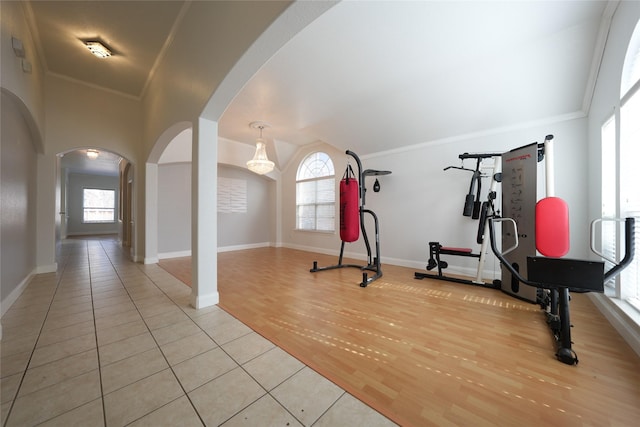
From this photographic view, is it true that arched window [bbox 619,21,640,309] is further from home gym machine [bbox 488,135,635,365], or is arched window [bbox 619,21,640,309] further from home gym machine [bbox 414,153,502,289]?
home gym machine [bbox 414,153,502,289]

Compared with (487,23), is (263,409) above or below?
below

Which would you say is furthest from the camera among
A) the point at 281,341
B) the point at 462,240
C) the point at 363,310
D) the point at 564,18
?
the point at 462,240

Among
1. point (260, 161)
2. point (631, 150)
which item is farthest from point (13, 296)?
point (631, 150)

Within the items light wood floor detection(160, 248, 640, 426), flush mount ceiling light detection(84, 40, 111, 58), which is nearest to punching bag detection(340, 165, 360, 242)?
light wood floor detection(160, 248, 640, 426)

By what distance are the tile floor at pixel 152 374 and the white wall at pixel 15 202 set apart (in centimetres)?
45

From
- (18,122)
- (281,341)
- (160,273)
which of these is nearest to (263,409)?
(281,341)

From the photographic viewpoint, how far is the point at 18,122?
289cm

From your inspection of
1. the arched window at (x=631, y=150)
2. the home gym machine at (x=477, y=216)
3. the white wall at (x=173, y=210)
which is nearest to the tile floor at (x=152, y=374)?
the arched window at (x=631, y=150)

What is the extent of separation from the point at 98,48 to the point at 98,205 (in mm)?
11933

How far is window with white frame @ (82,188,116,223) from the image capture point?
1130 cm

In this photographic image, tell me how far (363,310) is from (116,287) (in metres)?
3.50

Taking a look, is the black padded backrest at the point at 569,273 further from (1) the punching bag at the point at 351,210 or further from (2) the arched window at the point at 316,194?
(2) the arched window at the point at 316,194

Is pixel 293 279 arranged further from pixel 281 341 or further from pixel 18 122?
pixel 18 122

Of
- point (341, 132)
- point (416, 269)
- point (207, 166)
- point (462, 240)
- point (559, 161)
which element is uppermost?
point (341, 132)
